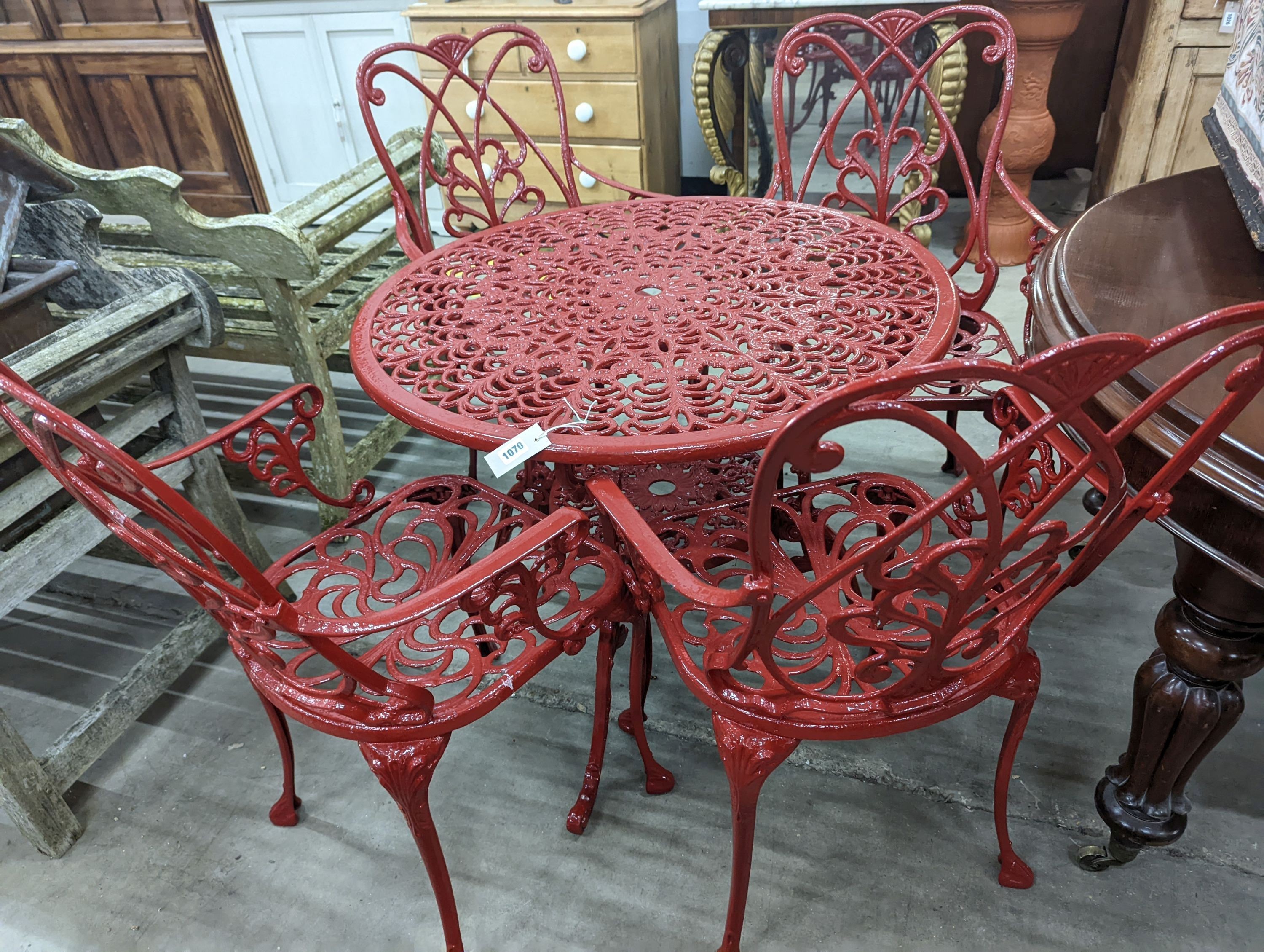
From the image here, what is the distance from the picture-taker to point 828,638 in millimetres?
1136

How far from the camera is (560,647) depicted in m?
1.20

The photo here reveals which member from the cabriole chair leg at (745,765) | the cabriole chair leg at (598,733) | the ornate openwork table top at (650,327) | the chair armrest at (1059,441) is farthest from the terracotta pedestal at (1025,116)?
the cabriole chair leg at (745,765)

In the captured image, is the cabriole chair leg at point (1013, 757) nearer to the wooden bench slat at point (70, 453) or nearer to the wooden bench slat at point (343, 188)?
the wooden bench slat at point (70, 453)

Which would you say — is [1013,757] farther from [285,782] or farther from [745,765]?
[285,782]

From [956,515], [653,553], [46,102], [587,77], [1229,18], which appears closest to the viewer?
[653,553]

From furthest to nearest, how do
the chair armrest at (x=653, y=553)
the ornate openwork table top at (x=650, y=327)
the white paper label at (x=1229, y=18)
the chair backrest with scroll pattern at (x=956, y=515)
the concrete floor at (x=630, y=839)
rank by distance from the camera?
the white paper label at (x=1229, y=18)
the concrete floor at (x=630, y=839)
the ornate openwork table top at (x=650, y=327)
the chair armrest at (x=653, y=553)
the chair backrest with scroll pattern at (x=956, y=515)

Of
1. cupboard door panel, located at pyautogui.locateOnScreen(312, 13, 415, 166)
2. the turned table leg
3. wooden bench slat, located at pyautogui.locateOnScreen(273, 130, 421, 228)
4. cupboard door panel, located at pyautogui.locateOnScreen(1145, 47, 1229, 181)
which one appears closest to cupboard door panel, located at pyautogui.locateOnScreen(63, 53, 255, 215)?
cupboard door panel, located at pyautogui.locateOnScreen(312, 13, 415, 166)

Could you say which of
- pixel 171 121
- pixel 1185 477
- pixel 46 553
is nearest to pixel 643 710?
pixel 1185 477

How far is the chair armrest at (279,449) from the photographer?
52.3 inches

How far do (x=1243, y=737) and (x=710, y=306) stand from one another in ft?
4.22

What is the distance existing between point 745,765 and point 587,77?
2.52 meters

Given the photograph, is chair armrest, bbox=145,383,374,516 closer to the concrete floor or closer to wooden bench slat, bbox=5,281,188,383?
wooden bench slat, bbox=5,281,188,383

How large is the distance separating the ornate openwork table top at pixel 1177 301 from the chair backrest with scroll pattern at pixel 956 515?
0.03m

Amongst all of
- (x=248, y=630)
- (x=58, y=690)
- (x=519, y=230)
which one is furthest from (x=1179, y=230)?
(x=58, y=690)
